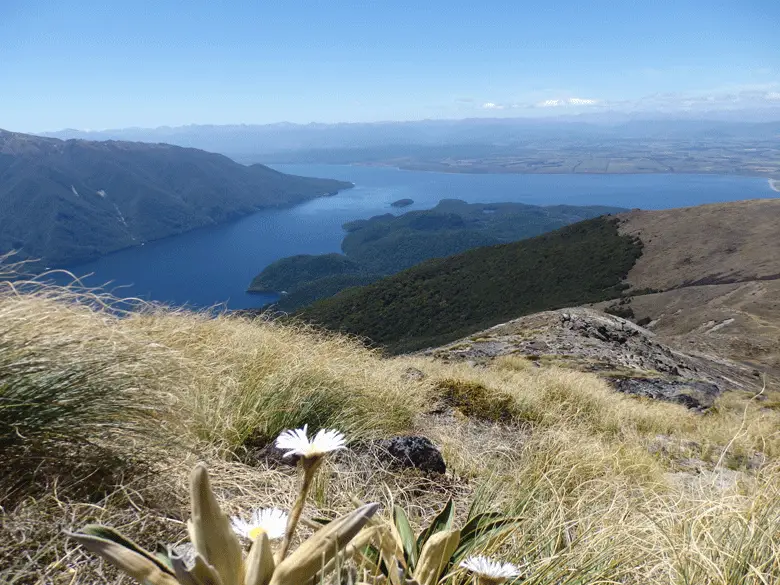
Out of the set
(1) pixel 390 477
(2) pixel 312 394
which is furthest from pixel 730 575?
(2) pixel 312 394

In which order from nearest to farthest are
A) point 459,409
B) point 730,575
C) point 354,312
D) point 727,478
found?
1. point 730,575
2. point 727,478
3. point 459,409
4. point 354,312

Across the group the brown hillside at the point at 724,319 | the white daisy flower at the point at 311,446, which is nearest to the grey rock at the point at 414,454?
the white daisy flower at the point at 311,446

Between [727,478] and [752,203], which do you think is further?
[752,203]

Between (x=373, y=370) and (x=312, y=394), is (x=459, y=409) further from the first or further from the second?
(x=312, y=394)

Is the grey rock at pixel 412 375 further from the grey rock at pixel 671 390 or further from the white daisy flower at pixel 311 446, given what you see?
the grey rock at pixel 671 390

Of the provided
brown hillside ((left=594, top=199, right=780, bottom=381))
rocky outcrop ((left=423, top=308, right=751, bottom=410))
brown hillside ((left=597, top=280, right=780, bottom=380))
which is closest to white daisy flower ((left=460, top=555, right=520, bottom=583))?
rocky outcrop ((left=423, top=308, right=751, bottom=410))

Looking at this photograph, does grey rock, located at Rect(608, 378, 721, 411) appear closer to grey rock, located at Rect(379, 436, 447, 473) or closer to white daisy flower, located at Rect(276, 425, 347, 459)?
grey rock, located at Rect(379, 436, 447, 473)

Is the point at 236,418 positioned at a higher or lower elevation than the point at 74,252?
higher

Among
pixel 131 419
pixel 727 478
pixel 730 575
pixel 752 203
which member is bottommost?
pixel 752 203
